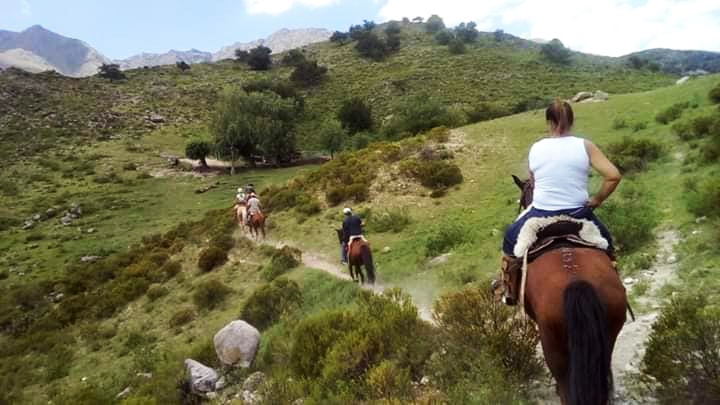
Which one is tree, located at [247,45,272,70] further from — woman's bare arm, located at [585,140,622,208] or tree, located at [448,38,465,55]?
woman's bare arm, located at [585,140,622,208]

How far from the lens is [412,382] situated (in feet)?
21.7

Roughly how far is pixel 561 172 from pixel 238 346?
26.7 feet

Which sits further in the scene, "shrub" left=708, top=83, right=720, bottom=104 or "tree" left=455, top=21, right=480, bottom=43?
"tree" left=455, top=21, right=480, bottom=43

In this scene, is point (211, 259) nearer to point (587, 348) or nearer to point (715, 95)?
point (587, 348)

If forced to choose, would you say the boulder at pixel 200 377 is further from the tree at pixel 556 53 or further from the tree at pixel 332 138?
the tree at pixel 556 53

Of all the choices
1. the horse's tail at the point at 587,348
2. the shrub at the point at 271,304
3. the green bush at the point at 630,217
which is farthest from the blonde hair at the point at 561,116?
the shrub at the point at 271,304

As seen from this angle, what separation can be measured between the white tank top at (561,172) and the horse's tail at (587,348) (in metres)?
1.23

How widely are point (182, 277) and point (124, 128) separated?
151 feet

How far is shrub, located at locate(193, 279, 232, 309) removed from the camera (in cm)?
1741

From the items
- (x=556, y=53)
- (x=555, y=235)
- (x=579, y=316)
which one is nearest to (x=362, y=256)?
(x=555, y=235)

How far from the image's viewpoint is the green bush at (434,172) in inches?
822

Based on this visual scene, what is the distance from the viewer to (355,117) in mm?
55312

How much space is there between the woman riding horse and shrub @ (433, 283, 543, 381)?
0.79 m

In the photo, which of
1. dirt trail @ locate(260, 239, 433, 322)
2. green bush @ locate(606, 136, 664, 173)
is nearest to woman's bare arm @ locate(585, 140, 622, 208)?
dirt trail @ locate(260, 239, 433, 322)
